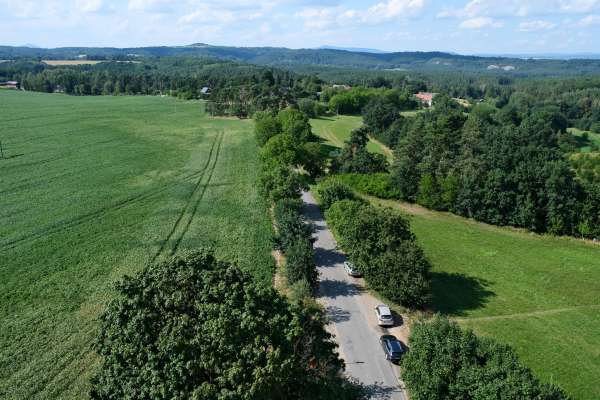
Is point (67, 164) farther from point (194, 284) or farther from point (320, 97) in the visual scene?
point (320, 97)

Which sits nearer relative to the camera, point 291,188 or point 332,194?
point 332,194

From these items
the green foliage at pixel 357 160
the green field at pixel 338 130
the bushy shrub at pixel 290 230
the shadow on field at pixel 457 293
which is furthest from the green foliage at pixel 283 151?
the green field at pixel 338 130

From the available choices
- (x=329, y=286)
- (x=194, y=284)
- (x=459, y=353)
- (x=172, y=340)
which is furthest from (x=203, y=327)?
(x=329, y=286)

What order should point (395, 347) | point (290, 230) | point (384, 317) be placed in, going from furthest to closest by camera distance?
point (290, 230)
point (384, 317)
point (395, 347)

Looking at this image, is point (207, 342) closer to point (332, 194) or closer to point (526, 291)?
point (526, 291)

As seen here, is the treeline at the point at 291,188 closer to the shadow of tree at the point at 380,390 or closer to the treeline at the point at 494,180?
the shadow of tree at the point at 380,390

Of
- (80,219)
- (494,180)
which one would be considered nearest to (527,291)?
(494,180)
